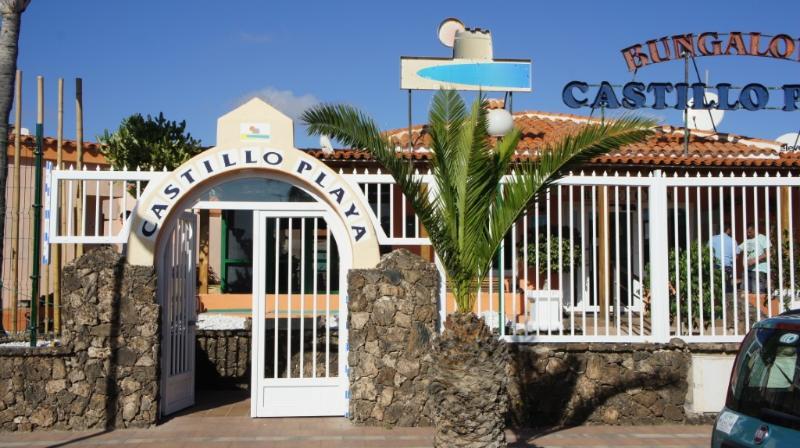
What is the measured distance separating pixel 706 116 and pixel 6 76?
15500 millimetres

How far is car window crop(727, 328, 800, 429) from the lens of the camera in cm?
438

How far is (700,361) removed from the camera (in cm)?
886

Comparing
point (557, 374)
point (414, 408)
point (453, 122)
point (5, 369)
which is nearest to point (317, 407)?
point (414, 408)

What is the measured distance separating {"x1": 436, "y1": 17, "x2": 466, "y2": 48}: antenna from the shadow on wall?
930cm

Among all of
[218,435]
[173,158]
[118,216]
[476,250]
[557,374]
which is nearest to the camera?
[476,250]

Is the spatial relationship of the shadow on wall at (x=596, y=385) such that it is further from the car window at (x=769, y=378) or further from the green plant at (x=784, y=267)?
the car window at (x=769, y=378)

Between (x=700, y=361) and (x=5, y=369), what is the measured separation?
7659 mm

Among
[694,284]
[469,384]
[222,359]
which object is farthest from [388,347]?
[694,284]

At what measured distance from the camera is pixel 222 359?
11.0m

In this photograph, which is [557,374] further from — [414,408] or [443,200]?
[443,200]

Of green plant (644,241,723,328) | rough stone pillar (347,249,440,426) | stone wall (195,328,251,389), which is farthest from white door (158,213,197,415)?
green plant (644,241,723,328)

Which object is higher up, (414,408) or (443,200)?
(443,200)

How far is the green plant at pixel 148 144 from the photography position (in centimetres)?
1315

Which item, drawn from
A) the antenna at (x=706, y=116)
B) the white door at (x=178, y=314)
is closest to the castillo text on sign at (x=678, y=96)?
the antenna at (x=706, y=116)
